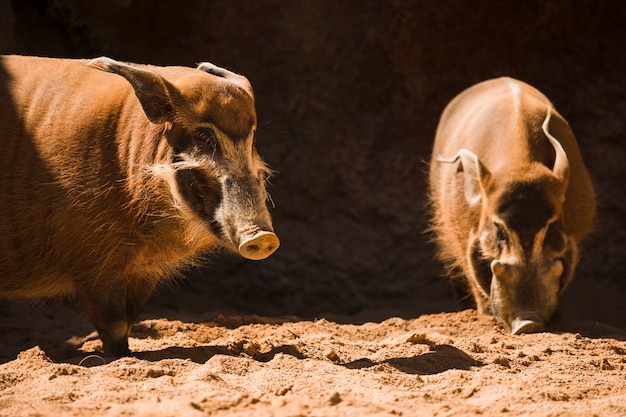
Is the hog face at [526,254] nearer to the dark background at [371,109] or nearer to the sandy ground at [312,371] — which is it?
the sandy ground at [312,371]

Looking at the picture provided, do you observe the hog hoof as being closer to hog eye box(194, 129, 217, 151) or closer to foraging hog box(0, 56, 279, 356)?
foraging hog box(0, 56, 279, 356)

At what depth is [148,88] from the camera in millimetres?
4480

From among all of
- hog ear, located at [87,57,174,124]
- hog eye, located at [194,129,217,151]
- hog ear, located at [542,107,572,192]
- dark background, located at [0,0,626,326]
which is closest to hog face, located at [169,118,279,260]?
hog eye, located at [194,129,217,151]

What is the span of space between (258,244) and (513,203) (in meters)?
2.05

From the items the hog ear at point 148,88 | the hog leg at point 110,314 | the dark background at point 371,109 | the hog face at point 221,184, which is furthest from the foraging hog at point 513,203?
the hog leg at point 110,314

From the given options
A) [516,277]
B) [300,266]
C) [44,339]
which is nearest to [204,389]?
[44,339]

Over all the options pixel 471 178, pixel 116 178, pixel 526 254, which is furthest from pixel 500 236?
pixel 116 178

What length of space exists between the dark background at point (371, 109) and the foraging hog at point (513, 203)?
1326 millimetres

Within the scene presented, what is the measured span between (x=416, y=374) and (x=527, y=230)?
1790 millimetres

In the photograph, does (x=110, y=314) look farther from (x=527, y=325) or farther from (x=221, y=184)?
(x=527, y=325)

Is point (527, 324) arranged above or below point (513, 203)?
below

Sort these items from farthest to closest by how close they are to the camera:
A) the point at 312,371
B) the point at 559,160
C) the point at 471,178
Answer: the point at 471,178 → the point at 559,160 → the point at 312,371

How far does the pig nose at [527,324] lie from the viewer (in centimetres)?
543

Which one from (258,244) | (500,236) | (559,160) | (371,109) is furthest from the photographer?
(371,109)
